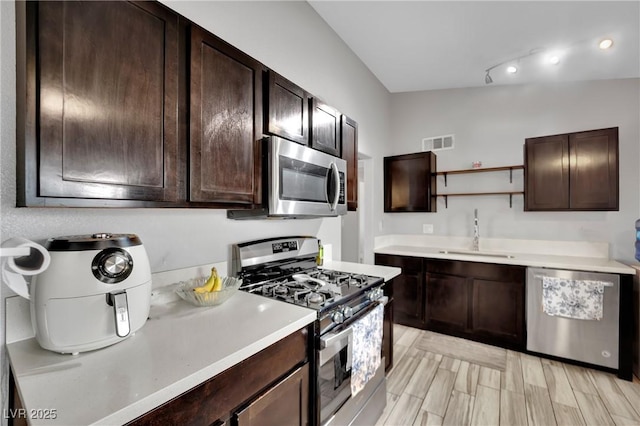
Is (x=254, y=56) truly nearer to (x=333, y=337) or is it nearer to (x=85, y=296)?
(x=85, y=296)

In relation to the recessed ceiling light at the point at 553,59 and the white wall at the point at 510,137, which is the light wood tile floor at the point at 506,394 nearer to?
the white wall at the point at 510,137

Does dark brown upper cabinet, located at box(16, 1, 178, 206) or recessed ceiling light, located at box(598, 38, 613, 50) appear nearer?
dark brown upper cabinet, located at box(16, 1, 178, 206)

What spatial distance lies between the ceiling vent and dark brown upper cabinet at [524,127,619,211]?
2.88 ft

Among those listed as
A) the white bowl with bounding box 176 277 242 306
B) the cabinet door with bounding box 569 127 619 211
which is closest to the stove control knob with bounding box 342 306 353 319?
the white bowl with bounding box 176 277 242 306

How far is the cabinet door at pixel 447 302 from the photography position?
2.93 meters

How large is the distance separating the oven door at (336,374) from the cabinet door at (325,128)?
1.11 metres

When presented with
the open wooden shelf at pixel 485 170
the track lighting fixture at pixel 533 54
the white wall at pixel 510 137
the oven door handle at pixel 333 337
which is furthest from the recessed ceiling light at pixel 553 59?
the oven door handle at pixel 333 337

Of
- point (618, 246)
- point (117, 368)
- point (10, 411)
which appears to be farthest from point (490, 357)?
point (10, 411)

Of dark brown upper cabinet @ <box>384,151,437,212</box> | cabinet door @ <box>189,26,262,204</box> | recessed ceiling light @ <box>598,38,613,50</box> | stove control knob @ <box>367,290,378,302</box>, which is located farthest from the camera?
dark brown upper cabinet @ <box>384,151,437,212</box>

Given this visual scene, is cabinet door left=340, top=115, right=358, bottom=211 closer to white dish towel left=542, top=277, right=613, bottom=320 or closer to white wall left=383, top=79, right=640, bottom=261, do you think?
white wall left=383, top=79, right=640, bottom=261

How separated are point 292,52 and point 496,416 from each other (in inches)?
120

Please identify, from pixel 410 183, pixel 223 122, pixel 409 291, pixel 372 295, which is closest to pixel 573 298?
pixel 409 291

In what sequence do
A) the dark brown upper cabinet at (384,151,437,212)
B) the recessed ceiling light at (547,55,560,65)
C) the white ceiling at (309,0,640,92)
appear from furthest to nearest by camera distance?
the dark brown upper cabinet at (384,151,437,212) → the recessed ceiling light at (547,55,560,65) → the white ceiling at (309,0,640,92)

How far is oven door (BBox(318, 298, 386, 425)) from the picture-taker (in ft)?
4.17
